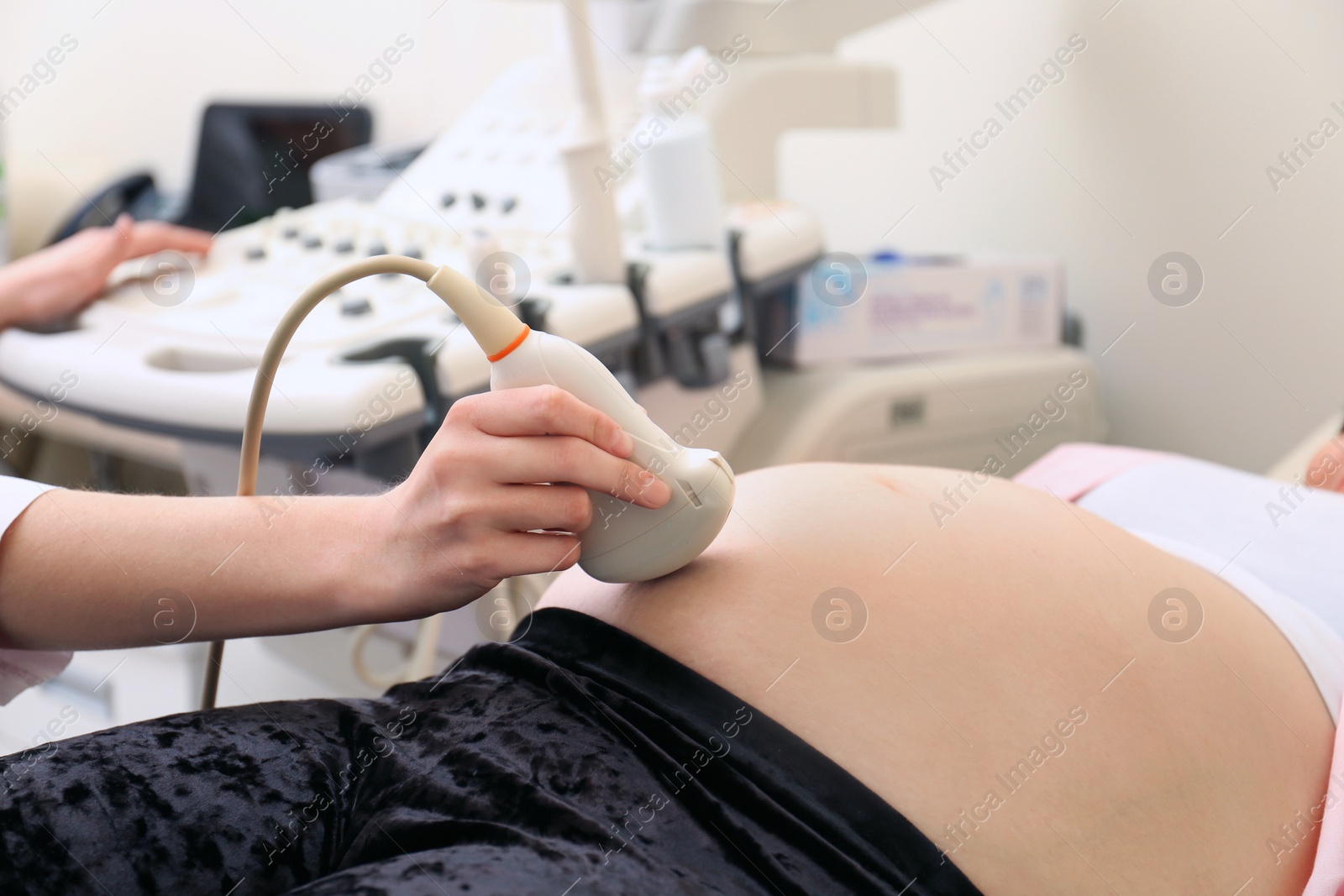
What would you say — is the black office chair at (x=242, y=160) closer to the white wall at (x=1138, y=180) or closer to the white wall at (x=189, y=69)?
the white wall at (x=189, y=69)

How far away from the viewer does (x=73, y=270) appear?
1.24 metres

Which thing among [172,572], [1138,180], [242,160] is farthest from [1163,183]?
[242,160]

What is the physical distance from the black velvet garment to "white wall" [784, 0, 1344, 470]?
1.41 metres

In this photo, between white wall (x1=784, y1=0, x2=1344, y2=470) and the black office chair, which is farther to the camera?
the black office chair

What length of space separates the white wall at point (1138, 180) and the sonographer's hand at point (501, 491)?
142 centimetres

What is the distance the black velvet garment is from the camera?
0.47 meters

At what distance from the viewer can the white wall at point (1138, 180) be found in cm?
152

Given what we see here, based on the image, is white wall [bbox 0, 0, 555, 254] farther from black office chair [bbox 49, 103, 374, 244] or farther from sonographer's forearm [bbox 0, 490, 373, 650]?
sonographer's forearm [bbox 0, 490, 373, 650]

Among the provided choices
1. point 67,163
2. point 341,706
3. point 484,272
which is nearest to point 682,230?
point 484,272

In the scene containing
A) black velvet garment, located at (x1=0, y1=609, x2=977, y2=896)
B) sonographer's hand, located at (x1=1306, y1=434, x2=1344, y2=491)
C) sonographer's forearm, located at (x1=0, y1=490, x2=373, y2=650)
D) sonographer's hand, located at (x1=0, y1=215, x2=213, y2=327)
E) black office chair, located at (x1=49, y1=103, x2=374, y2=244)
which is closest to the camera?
black velvet garment, located at (x1=0, y1=609, x2=977, y2=896)

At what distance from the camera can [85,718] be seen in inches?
52.5

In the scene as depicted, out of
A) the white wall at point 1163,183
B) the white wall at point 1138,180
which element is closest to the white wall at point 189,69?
the white wall at point 1138,180

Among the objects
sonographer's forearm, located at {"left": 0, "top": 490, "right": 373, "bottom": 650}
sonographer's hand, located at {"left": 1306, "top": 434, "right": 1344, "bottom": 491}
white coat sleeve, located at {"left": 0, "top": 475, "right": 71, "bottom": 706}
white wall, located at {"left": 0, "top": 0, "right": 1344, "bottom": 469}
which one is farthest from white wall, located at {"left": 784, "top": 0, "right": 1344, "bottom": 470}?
white coat sleeve, located at {"left": 0, "top": 475, "right": 71, "bottom": 706}

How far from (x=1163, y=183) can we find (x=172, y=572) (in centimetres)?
163
